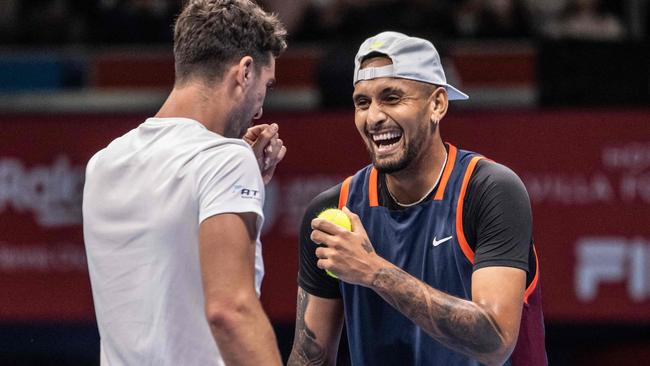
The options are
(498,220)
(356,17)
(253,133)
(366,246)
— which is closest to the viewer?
(366,246)

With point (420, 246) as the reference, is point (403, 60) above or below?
above

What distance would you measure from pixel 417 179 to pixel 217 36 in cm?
107

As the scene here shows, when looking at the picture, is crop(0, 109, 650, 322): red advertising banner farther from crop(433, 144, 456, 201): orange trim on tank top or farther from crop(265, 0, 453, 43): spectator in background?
crop(433, 144, 456, 201): orange trim on tank top

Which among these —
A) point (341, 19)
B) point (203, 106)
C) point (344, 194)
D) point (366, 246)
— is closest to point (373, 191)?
point (344, 194)

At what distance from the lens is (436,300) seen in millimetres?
3846

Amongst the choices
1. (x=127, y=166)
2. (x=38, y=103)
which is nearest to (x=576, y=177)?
(x=38, y=103)

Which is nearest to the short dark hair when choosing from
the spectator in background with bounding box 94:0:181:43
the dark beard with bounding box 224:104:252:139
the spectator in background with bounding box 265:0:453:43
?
the dark beard with bounding box 224:104:252:139

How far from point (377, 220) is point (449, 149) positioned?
40cm

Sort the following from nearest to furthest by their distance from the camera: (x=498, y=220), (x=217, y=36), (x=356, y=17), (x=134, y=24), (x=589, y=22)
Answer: (x=217, y=36) < (x=498, y=220) < (x=356, y=17) < (x=589, y=22) < (x=134, y=24)

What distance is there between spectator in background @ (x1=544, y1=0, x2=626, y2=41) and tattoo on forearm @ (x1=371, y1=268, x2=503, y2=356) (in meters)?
6.03

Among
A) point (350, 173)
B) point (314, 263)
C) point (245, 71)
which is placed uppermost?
point (245, 71)

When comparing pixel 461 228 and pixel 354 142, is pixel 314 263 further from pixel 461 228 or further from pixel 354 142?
pixel 354 142

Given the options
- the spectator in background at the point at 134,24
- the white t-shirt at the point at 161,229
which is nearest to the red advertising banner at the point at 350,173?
the spectator in background at the point at 134,24

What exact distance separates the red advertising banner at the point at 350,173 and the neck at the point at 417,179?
405cm
